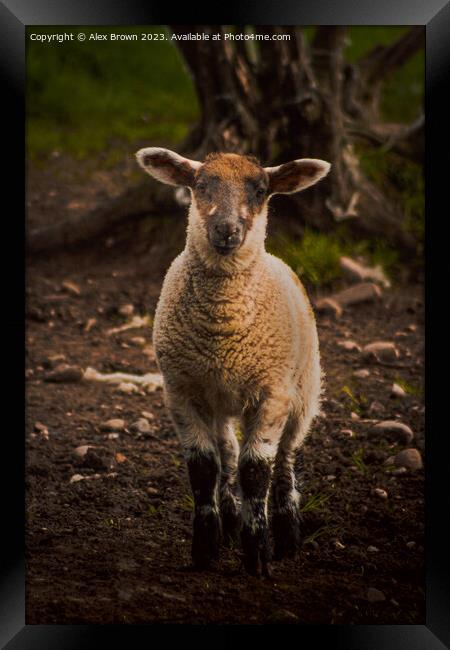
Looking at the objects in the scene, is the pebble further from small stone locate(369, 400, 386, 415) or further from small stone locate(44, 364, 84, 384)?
small stone locate(44, 364, 84, 384)

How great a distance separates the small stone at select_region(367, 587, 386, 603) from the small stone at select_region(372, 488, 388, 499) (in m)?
0.64

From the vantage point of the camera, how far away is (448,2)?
458cm

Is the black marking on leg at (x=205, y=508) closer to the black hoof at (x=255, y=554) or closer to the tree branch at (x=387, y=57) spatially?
the black hoof at (x=255, y=554)

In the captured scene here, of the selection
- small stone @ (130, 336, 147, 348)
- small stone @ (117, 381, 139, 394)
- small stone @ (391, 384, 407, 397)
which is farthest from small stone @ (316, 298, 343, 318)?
small stone @ (117, 381, 139, 394)

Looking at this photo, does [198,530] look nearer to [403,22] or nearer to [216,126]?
[403,22]

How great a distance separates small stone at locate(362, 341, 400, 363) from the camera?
22.0ft

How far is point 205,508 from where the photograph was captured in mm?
4887

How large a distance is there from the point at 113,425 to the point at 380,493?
1777 millimetres

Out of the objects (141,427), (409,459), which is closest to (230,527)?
(409,459)

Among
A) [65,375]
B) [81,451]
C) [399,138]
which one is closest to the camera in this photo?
[81,451]

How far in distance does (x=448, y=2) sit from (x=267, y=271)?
1.58 metres

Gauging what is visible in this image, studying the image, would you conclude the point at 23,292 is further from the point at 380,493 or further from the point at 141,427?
the point at 380,493

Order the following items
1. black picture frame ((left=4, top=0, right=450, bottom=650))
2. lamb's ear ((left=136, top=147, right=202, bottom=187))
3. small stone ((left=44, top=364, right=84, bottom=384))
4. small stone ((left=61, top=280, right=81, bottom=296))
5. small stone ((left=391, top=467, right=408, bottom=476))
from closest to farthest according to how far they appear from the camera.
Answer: black picture frame ((left=4, top=0, right=450, bottom=650))
lamb's ear ((left=136, top=147, right=202, bottom=187))
small stone ((left=391, top=467, right=408, bottom=476))
small stone ((left=44, top=364, right=84, bottom=384))
small stone ((left=61, top=280, right=81, bottom=296))

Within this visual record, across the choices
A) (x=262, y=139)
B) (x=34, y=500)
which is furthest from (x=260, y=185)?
(x=262, y=139)
